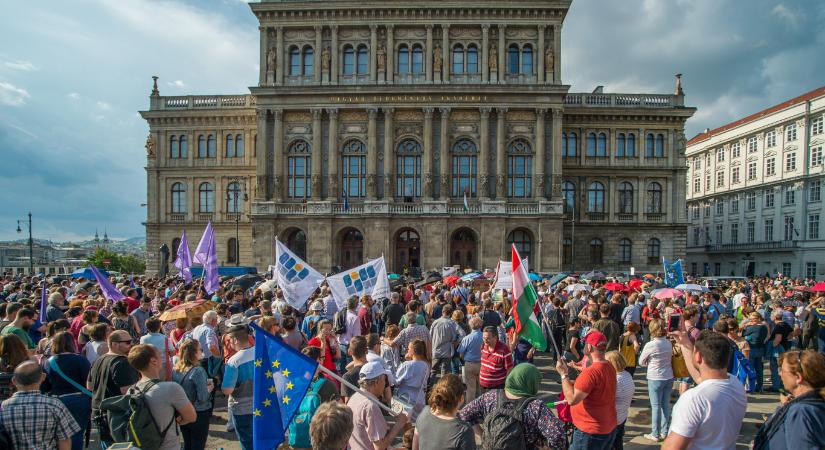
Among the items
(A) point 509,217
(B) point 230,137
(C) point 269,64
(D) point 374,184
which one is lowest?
(A) point 509,217

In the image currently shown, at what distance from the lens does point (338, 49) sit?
41156mm

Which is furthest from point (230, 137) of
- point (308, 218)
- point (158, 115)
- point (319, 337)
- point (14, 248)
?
point (14, 248)

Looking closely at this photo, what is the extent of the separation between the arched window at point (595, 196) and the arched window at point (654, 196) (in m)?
4.15

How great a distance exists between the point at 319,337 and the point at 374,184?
31.3 metres

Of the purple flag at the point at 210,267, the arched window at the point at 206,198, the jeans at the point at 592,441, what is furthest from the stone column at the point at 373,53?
the jeans at the point at 592,441

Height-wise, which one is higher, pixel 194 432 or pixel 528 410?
pixel 528 410

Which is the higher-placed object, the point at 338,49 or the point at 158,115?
the point at 338,49

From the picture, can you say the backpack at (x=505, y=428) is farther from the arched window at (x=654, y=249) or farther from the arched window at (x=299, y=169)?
the arched window at (x=654, y=249)

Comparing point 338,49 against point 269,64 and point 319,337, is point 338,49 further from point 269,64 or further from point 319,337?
point 319,337

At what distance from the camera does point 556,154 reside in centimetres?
3984

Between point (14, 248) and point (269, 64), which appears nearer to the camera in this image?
point (269, 64)

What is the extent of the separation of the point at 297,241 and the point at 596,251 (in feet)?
85.9

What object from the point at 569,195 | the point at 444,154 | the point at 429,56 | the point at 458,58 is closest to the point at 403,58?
the point at 429,56

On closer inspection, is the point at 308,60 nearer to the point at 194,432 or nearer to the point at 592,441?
the point at 194,432
